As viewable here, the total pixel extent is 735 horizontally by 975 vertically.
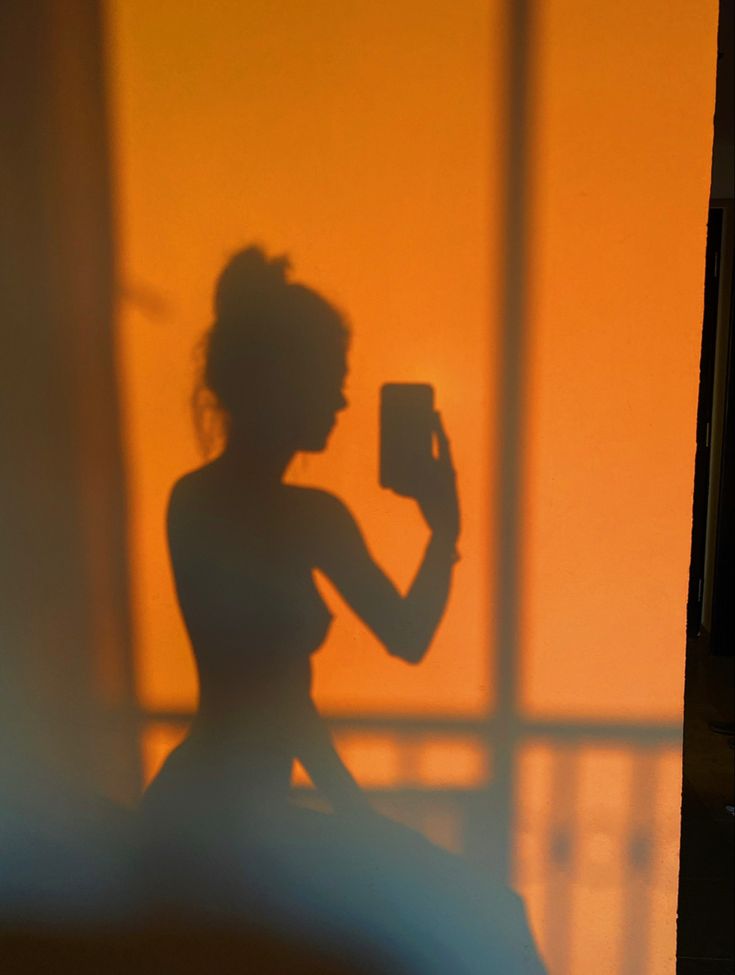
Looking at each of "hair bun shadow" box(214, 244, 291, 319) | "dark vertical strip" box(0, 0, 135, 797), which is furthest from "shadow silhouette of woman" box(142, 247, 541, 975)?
"dark vertical strip" box(0, 0, 135, 797)

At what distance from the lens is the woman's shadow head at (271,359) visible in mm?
1406

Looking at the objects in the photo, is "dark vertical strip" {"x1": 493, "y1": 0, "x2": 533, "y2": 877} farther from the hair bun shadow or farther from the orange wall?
the hair bun shadow

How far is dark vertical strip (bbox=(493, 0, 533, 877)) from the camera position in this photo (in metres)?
1.33

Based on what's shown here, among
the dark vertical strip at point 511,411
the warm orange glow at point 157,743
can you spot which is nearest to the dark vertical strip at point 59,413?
the warm orange glow at point 157,743

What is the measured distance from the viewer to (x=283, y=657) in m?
1.50

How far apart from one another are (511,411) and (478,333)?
15cm

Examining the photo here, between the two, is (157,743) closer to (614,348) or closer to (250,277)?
(250,277)

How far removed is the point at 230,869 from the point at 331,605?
575 mm

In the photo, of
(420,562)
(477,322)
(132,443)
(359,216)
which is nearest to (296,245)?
(359,216)

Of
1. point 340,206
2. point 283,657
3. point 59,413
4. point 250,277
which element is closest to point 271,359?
point 250,277

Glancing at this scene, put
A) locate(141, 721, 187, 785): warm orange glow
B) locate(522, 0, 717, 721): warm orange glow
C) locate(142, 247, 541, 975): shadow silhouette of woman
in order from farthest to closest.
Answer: locate(141, 721, 187, 785): warm orange glow → locate(142, 247, 541, 975): shadow silhouette of woman → locate(522, 0, 717, 721): warm orange glow

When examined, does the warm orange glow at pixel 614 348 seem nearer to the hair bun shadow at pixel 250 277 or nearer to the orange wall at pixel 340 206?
the orange wall at pixel 340 206

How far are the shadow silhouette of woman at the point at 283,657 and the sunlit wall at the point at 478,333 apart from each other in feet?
0.13

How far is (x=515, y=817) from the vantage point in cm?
151
